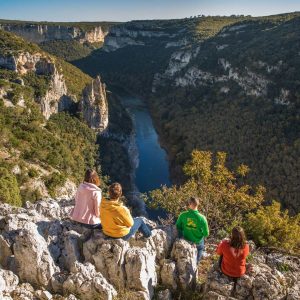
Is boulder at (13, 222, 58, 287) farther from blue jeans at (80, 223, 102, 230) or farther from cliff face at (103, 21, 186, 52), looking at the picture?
cliff face at (103, 21, 186, 52)

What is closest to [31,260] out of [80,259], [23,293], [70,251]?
[23,293]

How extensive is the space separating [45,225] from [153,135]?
258 ft

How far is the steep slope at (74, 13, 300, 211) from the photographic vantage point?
55.7 m

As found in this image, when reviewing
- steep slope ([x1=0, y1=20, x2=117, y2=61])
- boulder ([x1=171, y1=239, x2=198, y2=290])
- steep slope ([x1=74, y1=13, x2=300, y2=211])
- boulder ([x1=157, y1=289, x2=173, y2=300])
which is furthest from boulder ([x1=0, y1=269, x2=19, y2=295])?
steep slope ([x1=0, y1=20, x2=117, y2=61])

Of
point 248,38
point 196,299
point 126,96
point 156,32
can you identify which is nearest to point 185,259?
point 196,299

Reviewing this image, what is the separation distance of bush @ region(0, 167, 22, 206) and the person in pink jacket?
1900cm

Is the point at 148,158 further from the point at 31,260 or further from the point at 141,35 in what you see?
the point at 141,35

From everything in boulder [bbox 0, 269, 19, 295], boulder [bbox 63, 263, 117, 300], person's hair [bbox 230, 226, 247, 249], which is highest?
person's hair [bbox 230, 226, 247, 249]

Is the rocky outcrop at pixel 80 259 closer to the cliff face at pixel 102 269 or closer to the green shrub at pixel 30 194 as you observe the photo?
the cliff face at pixel 102 269

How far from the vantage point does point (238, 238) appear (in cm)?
1183

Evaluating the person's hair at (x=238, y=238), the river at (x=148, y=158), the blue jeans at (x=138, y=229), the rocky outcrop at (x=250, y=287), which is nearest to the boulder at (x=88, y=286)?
the blue jeans at (x=138, y=229)

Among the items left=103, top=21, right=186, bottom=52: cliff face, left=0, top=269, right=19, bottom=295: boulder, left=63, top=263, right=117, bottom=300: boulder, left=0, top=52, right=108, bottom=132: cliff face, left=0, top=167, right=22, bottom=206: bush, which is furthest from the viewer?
left=103, top=21, right=186, bottom=52: cliff face

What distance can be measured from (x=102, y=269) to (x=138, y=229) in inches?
86.7

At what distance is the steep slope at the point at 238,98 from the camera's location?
55.7m
